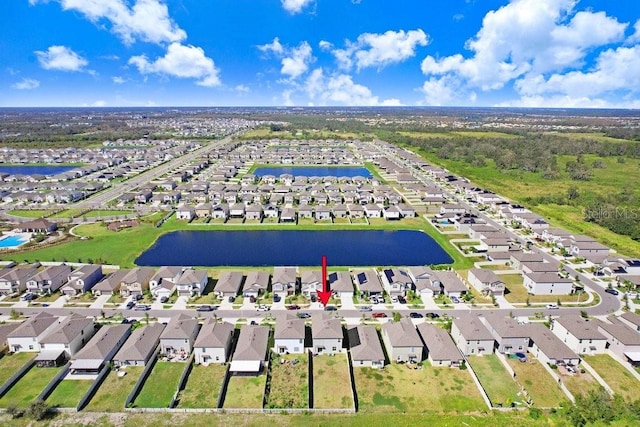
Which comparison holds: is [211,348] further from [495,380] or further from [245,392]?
[495,380]

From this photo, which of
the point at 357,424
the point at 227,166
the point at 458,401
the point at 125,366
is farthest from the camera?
the point at 227,166

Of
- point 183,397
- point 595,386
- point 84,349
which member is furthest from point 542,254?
point 84,349

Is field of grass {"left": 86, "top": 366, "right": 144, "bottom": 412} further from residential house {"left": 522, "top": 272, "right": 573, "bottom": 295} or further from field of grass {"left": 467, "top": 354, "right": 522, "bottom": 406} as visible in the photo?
residential house {"left": 522, "top": 272, "right": 573, "bottom": 295}

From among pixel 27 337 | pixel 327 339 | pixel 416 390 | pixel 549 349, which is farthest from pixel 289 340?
pixel 27 337

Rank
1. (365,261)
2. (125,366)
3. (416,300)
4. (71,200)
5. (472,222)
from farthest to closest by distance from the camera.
Result: (71,200) < (472,222) < (365,261) < (416,300) < (125,366)

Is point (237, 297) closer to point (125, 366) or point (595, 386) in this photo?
point (125, 366)

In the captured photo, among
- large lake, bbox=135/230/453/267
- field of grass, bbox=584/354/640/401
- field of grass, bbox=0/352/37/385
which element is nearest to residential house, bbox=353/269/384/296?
large lake, bbox=135/230/453/267
